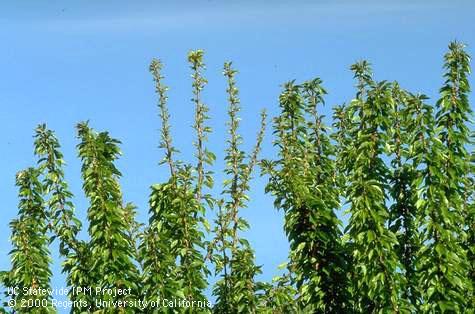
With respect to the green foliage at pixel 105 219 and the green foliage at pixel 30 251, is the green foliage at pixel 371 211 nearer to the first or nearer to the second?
the green foliage at pixel 105 219

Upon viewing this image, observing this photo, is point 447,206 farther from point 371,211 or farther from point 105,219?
point 105,219

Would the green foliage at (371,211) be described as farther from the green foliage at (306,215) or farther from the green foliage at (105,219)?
the green foliage at (105,219)

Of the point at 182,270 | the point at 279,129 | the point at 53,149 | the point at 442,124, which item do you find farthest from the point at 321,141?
the point at 53,149

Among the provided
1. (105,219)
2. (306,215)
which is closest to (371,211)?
(306,215)

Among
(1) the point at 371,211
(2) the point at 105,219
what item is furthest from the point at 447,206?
(2) the point at 105,219

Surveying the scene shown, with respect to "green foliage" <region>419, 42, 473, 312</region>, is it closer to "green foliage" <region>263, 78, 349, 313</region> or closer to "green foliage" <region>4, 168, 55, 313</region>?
"green foliage" <region>263, 78, 349, 313</region>

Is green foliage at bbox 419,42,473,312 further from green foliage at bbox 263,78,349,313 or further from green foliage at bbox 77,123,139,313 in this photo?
green foliage at bbox 77,123,139,313

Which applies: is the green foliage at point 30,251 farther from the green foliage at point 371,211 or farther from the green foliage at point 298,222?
the green foliage at point 371,211

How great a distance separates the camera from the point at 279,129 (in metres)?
16.6

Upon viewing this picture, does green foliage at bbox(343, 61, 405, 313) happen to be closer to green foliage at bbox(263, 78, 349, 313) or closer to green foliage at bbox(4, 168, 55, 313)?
green foliage at bbox(263, 78, 349, 313)

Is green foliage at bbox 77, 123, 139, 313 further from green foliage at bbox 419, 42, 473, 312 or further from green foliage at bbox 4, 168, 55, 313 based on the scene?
green foliage at bbox 419, 42, 473, 312

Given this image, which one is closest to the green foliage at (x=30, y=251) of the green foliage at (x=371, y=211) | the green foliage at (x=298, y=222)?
the green foliage at (x=298, y=222)

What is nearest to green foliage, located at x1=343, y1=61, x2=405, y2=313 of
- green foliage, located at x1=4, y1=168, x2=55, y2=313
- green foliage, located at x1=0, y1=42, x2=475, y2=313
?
green foliage, located at x1=0, y1=42, x2=475, y2=313

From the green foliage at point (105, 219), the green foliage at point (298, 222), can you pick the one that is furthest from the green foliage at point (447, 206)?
the green foliage at point (105, 219)
